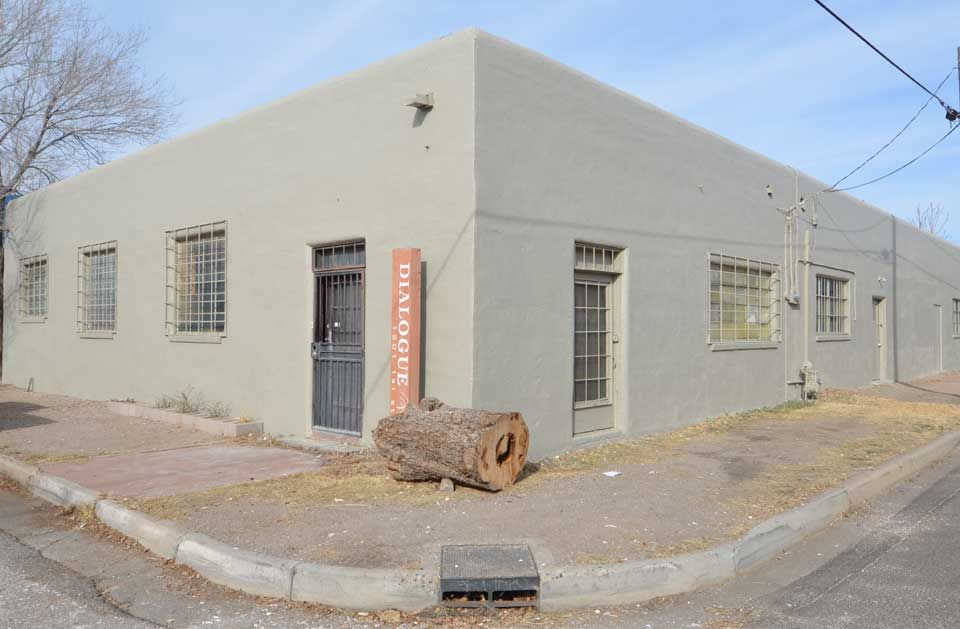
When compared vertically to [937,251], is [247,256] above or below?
below

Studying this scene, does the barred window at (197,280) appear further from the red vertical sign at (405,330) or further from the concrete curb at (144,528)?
the concrete curb at (144,528)

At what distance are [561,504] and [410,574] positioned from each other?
207 cm

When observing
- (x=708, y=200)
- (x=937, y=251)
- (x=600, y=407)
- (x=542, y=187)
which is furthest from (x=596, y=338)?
(x=937, y=251)

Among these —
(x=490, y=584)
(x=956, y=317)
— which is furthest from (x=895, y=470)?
(x=956, y=317)

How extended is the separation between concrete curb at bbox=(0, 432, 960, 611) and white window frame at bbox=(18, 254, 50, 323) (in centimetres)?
1250

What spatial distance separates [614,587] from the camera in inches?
182

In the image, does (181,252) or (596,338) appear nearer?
(596,338)

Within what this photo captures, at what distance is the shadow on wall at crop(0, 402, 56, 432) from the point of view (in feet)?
36.5

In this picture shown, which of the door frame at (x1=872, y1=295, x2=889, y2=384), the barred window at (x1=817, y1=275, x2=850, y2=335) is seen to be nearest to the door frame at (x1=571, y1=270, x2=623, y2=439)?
the barred window at (x1=817, y1=275, x2=850, y2=335)

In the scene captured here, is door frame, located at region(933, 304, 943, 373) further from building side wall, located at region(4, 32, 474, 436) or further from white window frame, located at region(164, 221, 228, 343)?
white window frame, located at region(164, 221, 228, 343)

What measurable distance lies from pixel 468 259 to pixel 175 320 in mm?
6685

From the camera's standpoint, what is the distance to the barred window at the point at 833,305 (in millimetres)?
15965

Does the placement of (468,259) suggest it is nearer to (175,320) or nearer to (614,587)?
(614,587)

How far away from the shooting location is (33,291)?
56.0 ft
